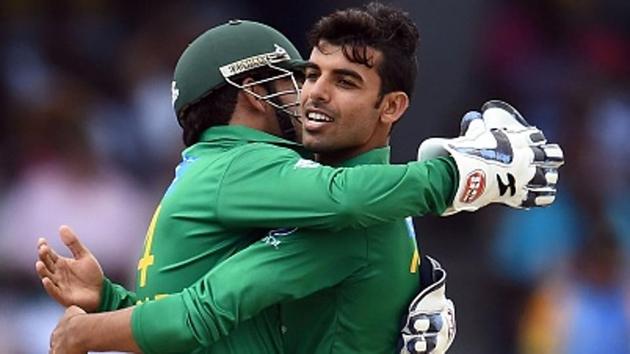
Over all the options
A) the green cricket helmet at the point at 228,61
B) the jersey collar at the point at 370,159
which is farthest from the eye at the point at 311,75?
the jersey collar at the point at 370,159

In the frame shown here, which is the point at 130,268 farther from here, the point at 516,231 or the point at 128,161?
the point at 516,231

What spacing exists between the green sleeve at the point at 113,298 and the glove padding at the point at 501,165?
3.37ft

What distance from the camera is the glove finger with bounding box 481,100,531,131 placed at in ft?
11.9

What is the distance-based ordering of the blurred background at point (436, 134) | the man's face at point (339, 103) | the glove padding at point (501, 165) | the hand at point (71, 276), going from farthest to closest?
the blurred background at point (436, 134) < the hand at point (71, 276) < the man's face at point (339, 103) < the glove padding at point (501, 165)

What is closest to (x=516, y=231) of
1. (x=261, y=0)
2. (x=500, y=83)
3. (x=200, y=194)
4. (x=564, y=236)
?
(x=564, y=236)

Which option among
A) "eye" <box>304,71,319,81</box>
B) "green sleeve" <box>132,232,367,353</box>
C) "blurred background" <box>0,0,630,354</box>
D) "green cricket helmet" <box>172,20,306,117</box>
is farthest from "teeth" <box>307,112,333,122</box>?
"blurred background" <box>0,0,630,354</box>

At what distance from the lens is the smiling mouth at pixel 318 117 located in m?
3.74

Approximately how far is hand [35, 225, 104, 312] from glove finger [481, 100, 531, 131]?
118cm

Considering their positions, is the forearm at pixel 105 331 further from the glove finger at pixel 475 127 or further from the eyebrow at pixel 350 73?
the glove finger at pixel 475 127

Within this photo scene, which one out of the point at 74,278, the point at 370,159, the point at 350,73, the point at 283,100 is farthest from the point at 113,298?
the point at 350,73

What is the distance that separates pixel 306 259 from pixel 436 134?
456 cm

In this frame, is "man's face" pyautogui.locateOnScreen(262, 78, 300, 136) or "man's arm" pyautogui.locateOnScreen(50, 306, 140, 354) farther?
"man's face" pyautogui.locateOnScreen(262, 78, 300, 136)

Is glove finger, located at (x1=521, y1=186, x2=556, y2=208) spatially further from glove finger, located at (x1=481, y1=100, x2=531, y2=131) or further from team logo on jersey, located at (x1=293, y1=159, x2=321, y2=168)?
team logo on jersey, located at (x1=293, y1=159, x2=321, y2=168)

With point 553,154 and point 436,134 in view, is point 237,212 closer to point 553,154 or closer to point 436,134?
point 553,154
